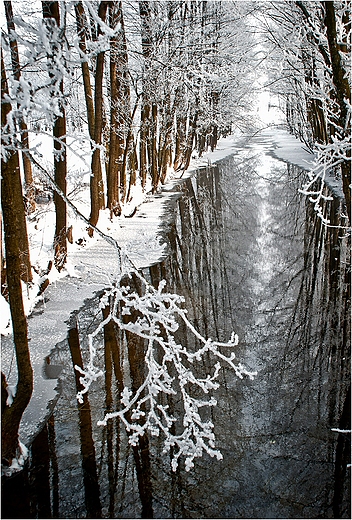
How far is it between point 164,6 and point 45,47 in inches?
661

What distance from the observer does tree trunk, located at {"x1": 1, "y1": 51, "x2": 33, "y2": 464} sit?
5105 mm

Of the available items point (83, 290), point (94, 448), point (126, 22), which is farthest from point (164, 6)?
point (94, 448)

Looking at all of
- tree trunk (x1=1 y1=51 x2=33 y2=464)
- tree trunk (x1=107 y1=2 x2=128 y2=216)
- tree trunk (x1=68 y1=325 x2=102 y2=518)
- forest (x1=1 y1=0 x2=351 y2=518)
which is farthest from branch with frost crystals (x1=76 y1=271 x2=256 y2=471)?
tree trunk (x1=107 y1=2 x2=128 y2=216)

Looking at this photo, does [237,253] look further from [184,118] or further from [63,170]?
[184,118]

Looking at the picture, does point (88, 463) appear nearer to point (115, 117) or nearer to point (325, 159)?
point (325, 159)

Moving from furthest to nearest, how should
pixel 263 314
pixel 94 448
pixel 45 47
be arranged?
1. pixel 263 314
2. pixel 94 448
3. pixel 45 47

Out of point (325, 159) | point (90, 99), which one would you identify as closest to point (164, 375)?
point (325, 159)

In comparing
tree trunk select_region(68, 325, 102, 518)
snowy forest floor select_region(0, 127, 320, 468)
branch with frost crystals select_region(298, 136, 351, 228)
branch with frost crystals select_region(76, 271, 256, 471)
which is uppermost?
branch with frost crystals select_region(298, 136, 351, 228)

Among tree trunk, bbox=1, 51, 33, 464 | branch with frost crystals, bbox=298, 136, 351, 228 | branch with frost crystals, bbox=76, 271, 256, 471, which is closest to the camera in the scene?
branch with frost crystals, bbox=76, 271, 256, 471

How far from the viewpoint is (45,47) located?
12.4 feet

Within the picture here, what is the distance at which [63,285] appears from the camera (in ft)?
38.3

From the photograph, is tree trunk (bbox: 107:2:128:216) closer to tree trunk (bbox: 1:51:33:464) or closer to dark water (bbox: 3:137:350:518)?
dark water (bbox: 3:137:350:518)

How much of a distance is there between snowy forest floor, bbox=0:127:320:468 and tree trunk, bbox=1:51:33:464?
81 cm

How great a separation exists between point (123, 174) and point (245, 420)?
14369 mm
